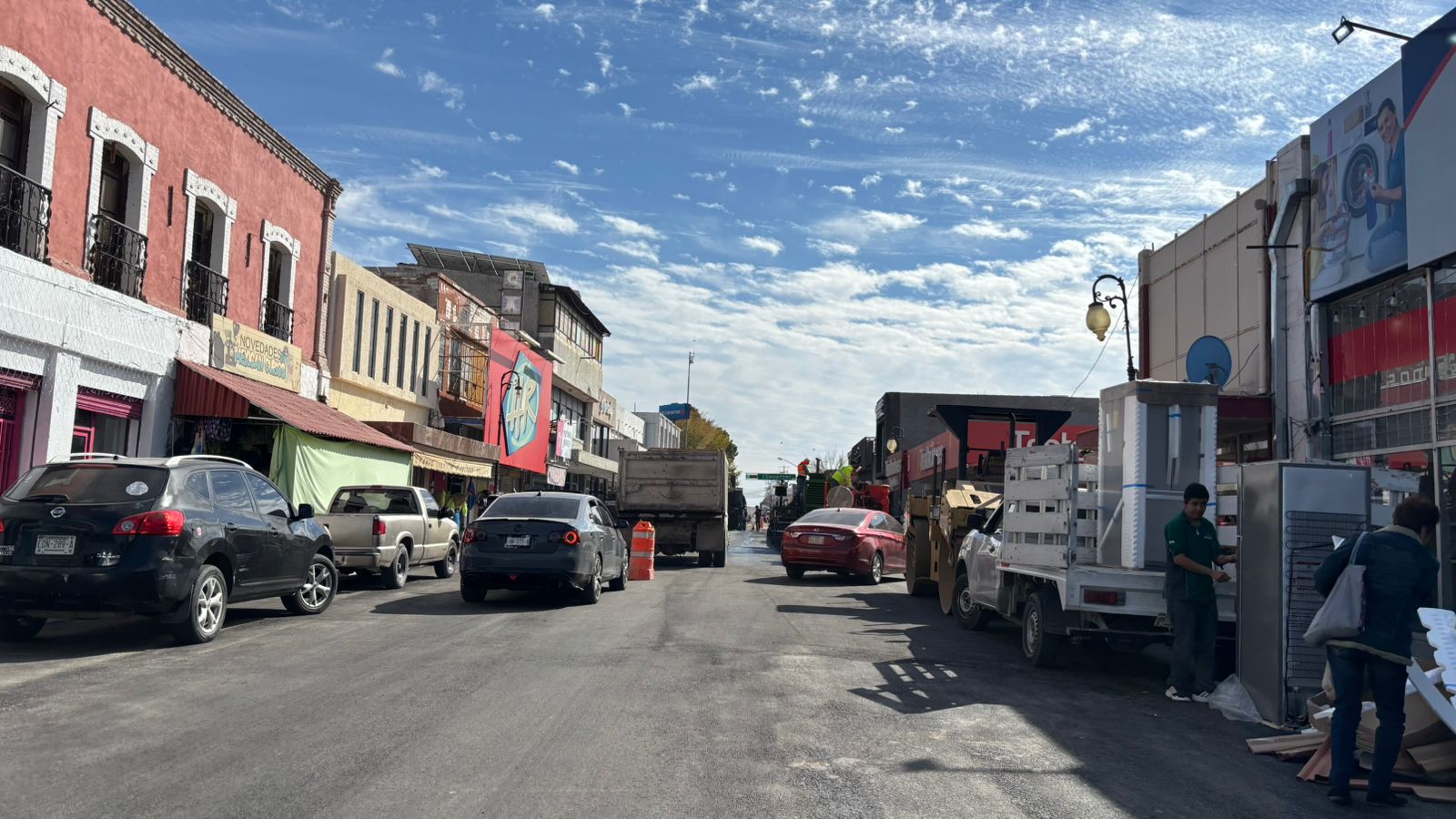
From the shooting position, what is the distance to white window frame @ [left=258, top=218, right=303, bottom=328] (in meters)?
21.5

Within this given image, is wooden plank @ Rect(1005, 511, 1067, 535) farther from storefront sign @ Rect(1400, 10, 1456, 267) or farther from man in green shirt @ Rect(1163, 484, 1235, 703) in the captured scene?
storefront sign @ Rect(1400, 10, 1456, 267)

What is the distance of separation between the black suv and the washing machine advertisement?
13.8 meters

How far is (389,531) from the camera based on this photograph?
16297 mm

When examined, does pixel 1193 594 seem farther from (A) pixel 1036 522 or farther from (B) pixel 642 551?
(B) pixel 642 551

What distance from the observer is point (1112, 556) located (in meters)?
10.4

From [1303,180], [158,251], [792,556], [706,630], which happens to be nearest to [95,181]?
[158,251]

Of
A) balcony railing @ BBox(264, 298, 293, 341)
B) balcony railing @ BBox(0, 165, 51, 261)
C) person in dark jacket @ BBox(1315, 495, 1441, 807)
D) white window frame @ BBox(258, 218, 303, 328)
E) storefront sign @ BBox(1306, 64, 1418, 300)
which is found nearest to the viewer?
person in dark jacket @ BBox(1315, 495, 1441, 807)

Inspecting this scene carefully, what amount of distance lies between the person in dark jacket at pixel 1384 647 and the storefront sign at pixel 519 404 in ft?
103

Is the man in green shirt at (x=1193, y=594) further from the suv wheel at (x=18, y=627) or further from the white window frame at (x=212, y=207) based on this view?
the white window frame at (x=212, y=207)

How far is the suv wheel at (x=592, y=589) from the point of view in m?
14.4

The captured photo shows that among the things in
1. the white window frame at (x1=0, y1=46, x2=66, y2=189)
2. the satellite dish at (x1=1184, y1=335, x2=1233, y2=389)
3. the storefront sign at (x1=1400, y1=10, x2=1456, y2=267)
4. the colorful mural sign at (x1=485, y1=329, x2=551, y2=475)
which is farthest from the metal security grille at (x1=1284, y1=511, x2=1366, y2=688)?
the colorful mural sign at (x1=485, y1=329, x2=551, y2=475)

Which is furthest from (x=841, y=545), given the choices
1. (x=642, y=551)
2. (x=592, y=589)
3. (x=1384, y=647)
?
(x=1384, y=647)

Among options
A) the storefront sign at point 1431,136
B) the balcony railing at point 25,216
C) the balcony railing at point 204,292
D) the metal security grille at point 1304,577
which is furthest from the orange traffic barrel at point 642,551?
the metal security grille at point 1304,577

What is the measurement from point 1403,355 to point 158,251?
60.0 feet
